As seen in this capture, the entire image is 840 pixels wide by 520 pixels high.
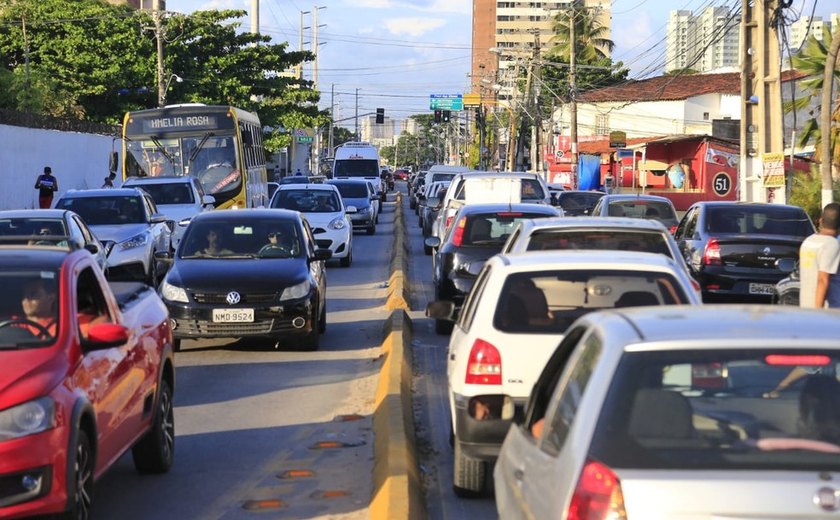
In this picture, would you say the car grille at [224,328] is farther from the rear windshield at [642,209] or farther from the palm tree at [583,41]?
the palm tree at [583,41]

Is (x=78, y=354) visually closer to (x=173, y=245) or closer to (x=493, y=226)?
(x=493, y=226)

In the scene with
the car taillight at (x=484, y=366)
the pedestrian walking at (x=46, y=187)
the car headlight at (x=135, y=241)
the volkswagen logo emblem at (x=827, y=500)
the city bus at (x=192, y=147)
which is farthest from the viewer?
the pedestrian walking at (x=46, y=187)

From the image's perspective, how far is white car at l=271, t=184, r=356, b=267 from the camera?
2750cm

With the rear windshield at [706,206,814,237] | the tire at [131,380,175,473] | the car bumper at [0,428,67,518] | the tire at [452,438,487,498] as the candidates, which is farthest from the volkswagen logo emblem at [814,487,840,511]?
the rear windshield at [706,206,814,237]

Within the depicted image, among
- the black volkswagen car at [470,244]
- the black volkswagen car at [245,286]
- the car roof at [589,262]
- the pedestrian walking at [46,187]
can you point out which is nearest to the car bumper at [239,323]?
the black volkswagen car at [245,286]

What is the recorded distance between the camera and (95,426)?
695cm

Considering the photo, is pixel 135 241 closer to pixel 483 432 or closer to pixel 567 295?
pixel 567 295

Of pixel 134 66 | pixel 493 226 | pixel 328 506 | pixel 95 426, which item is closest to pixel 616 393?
pixel 95 426

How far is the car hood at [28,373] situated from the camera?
20.8 feet

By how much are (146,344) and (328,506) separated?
1.59m

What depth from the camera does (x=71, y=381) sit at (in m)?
6.73

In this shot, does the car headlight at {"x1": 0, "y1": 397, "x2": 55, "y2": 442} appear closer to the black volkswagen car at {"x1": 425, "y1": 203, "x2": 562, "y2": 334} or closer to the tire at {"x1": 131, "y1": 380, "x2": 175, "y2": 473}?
the tire at {"x1": 131, "y1": 380, "x2": 175, "y2": 473}

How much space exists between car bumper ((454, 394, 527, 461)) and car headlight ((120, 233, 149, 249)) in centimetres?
1452

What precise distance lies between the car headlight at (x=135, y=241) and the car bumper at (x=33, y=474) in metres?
15.4
